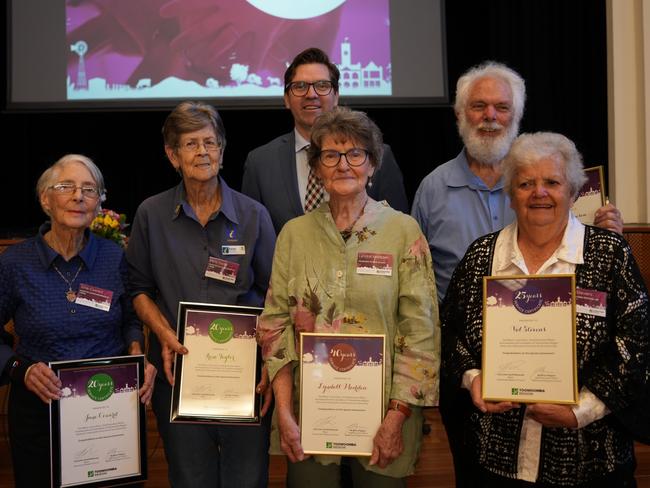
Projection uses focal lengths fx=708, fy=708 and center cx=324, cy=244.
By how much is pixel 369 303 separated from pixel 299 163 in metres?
1.06

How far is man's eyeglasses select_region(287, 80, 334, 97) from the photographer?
3.11 meters

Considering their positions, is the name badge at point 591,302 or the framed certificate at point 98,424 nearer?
the name badge at point 591,302

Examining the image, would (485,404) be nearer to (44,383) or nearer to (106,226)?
(44,383)

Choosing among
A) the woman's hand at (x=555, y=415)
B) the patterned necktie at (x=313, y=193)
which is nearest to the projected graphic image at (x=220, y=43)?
the patterned necktie at (x=313, y=193)

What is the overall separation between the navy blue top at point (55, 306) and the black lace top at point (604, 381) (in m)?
1.36

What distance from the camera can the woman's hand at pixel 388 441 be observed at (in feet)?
7.19

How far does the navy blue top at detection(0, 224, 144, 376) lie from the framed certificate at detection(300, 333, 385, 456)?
2.80 feet

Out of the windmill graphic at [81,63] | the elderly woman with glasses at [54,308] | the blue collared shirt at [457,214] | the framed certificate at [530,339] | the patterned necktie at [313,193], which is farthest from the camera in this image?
the windmill graphic at [81,63]

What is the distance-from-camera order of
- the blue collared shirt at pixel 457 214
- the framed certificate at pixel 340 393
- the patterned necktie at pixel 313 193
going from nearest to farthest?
1. the framed certificate at pixel 340 393
2. the blue collared shirt at pixel 457 214
3. the patterned necktie at pixel 313 193

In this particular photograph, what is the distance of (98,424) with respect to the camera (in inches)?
98.8

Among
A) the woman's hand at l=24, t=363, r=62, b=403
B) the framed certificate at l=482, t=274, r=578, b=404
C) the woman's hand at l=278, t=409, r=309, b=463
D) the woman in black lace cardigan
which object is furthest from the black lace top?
the woman's hand at l=24, t=363, r=62, b=403

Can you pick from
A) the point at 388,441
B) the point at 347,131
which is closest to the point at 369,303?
the point at 388,441

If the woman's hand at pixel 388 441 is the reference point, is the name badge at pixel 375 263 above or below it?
above

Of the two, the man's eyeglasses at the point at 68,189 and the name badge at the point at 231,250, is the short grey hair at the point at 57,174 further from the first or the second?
the name badge at the point at 231,250
